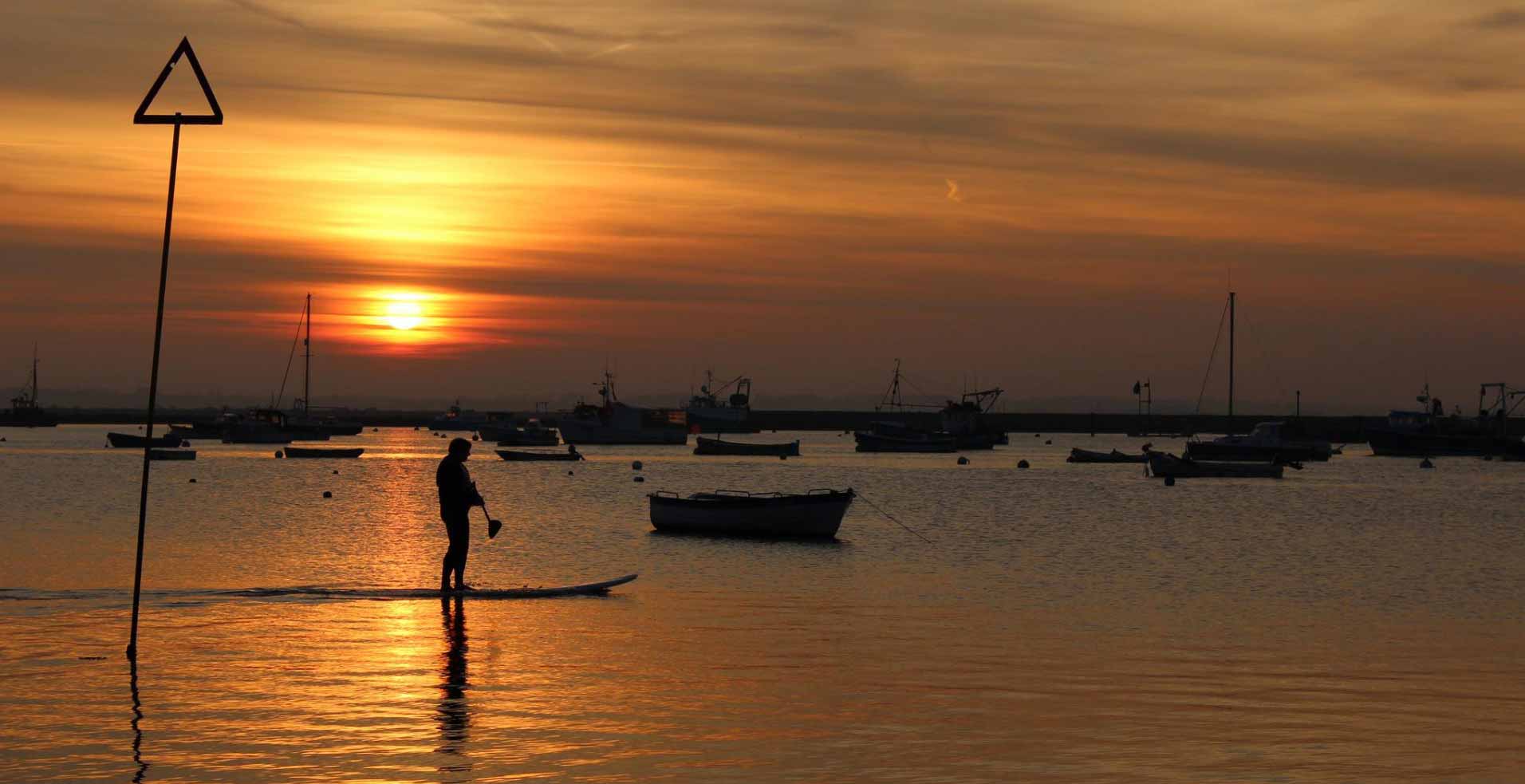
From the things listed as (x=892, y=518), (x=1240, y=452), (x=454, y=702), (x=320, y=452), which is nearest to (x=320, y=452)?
(x=320, y=452)

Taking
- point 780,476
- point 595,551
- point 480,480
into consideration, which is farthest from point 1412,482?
point 595,551

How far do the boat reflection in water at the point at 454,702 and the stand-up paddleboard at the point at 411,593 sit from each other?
8.19 ft

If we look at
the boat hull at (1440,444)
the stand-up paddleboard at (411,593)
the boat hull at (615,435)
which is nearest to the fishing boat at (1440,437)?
the boat hull at (1440,444)

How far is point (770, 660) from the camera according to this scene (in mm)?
22922

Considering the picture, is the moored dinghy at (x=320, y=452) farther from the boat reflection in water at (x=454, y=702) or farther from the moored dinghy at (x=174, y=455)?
the boat reflection in water at (x=454, y=702)

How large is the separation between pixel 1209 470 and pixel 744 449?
59.5 metres

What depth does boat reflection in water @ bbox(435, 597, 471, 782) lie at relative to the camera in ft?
48.8

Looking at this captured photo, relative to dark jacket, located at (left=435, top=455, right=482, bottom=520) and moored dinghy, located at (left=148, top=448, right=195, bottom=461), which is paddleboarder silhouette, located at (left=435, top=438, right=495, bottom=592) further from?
moored dinghy, located at (left=148, top=448, right=195, bottom=461)

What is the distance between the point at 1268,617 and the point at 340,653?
57.2ft

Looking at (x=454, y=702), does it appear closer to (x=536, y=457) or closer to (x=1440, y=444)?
(x=536, y=457)

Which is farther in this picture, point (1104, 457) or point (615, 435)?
point (615, 435)

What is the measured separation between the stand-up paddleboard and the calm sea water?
45cm

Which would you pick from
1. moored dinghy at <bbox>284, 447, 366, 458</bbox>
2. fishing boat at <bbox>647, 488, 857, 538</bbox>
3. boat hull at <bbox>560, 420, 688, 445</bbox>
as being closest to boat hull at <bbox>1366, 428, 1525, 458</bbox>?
boat hull at <bbox>560, 420, 688, 445</bbox>

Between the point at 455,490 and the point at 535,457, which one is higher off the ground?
the point at 455,490
